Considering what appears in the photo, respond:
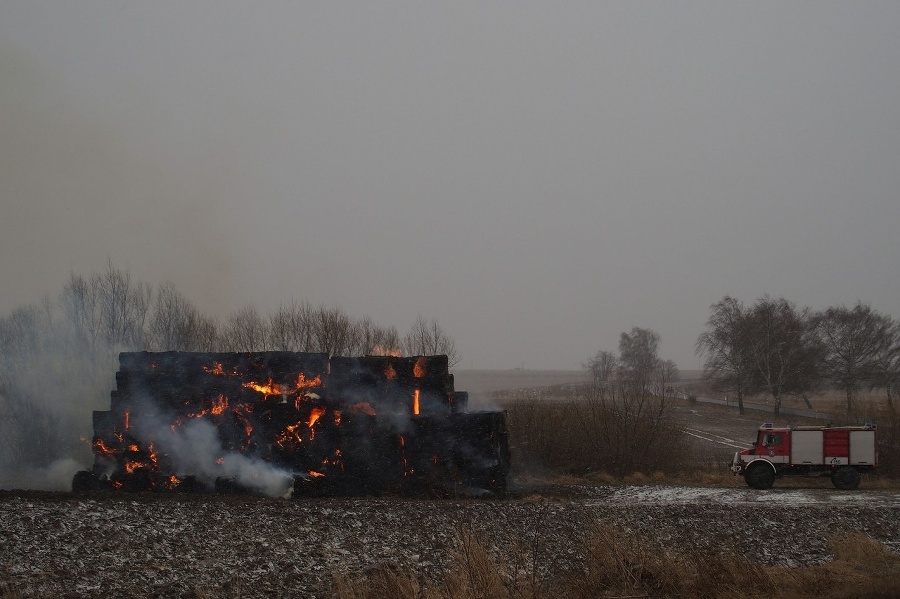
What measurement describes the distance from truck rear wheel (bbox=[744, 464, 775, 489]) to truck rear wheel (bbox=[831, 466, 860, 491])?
8.47ft

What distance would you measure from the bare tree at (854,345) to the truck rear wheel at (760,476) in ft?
154

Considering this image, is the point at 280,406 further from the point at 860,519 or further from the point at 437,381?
the point at 860,519

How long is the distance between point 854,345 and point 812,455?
4876 cm

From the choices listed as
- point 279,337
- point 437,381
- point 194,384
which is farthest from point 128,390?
point 279,337

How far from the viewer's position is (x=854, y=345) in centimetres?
7081

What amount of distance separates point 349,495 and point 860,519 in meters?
15.7

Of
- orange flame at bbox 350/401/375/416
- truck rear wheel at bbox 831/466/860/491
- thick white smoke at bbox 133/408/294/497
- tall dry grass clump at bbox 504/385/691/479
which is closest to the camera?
thick white smoke at bbox 133/408/294/497

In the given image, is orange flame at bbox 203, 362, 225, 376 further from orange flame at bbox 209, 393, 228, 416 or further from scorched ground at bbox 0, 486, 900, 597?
scorched ground at bbox 0, 486, 900, 597

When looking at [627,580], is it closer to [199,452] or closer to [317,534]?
Answer: [317,534]

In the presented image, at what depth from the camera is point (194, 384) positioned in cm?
2573

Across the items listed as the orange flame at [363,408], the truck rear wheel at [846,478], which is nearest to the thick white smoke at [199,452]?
the orange flame at [363,408]

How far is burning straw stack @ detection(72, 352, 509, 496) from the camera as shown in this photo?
24.6 meters

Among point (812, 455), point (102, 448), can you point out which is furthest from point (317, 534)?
point (812, 455)

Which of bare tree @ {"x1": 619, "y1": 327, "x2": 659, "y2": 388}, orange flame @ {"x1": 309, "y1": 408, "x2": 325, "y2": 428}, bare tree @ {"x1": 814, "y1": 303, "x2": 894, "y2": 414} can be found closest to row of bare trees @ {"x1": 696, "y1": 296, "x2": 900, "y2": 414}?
bare tree @ {"x1": 814, "y1": 303, "x2": 894, "y2": 414}
